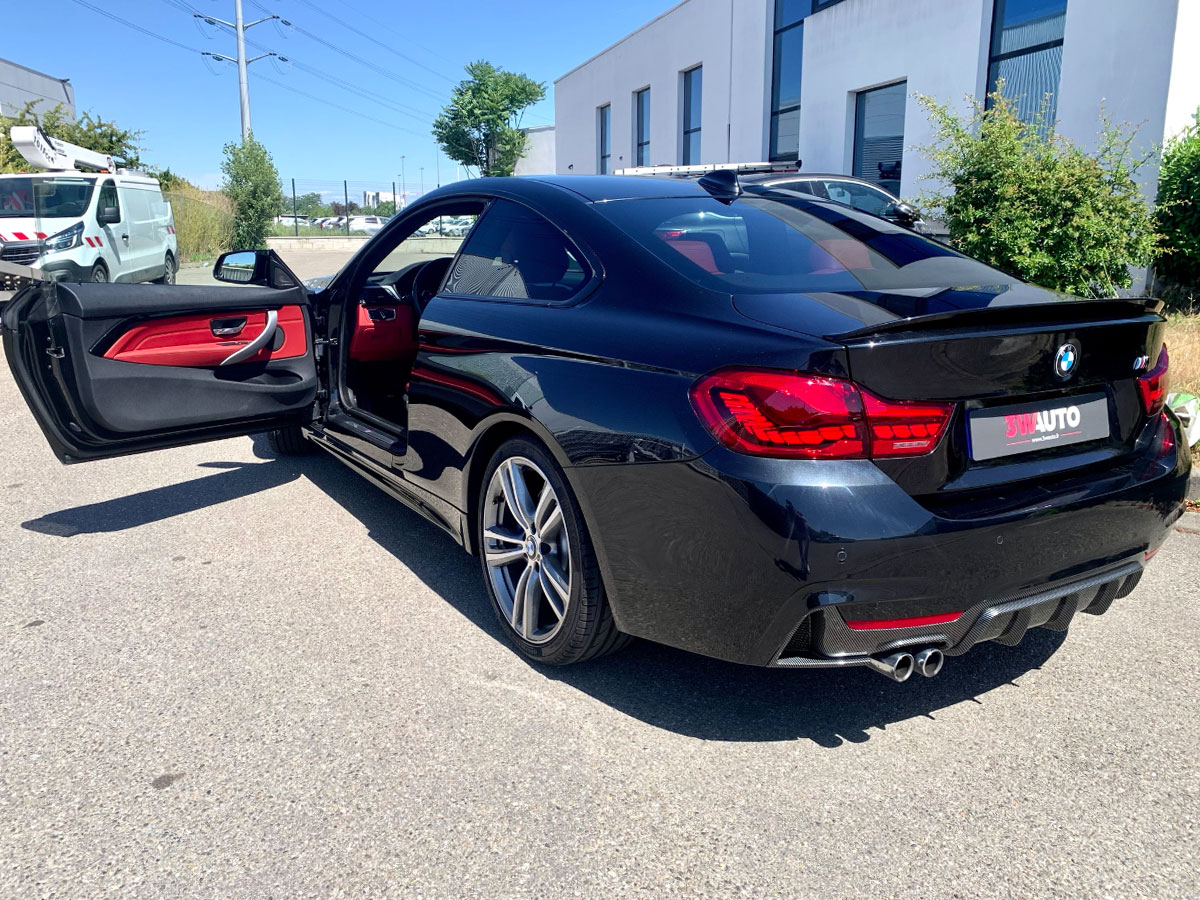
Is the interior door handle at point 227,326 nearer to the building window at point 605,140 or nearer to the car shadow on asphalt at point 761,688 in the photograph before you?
the car shadow on asphalt at point 761,688

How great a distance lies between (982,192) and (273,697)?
7435mm

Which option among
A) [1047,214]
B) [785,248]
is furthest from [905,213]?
[785,248]

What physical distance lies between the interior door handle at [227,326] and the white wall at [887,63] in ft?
33.9

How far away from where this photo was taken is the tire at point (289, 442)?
545cm

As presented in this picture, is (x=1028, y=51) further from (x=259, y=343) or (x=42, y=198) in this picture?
(x=42, y=198)

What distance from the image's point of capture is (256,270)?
4.36 m

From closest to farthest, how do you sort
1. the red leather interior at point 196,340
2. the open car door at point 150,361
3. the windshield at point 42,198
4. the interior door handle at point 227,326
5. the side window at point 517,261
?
the side window at point 517,261 < the open car door at point 150,361 < the red leather interior at point 196,340 < the interior door handle at point 227,326 < the windshield at point 42,198

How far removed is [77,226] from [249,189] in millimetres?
17214

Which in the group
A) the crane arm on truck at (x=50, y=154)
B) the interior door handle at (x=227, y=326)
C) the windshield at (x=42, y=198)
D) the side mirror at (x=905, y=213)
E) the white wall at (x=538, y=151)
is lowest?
the interior door handle at (x=227, y=326)

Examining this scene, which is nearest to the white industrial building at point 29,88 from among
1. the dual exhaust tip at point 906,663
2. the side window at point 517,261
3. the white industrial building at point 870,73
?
the white industrial building at point 870,73

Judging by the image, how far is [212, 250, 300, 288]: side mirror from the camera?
4.27m

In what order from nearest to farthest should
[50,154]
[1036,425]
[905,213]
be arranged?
[1036,425]
[905,213]
[50,154]

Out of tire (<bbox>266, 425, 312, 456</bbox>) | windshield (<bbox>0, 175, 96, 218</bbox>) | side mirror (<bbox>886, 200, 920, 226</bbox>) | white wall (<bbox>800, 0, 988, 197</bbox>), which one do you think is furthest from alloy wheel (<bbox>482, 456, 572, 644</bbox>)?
windshield (<bbox>0, 175, 96, 218</bbox>)

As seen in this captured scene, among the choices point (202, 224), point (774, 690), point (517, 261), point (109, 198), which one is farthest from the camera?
point (202, 224)
